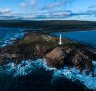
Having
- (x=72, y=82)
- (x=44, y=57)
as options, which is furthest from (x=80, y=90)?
(x=44, y=57)

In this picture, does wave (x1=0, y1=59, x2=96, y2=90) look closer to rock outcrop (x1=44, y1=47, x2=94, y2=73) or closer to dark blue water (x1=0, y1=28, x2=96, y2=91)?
dark blue water (x1=0, y1=28, x2=96, y2=91)

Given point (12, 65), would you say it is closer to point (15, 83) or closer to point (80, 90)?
point (15, 83)

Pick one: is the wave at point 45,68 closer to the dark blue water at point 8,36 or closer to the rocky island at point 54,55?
the rocky island at point 54,55

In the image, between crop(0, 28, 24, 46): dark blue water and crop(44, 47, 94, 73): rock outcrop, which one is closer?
crop(44, 47, 94, 73): rock outcrop

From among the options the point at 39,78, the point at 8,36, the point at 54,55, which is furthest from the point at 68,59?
the point at 8,36

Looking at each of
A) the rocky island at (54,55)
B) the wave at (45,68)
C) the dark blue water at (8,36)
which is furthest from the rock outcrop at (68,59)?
the dark blue water at (8,36)

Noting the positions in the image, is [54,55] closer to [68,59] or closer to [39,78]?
[68,59]

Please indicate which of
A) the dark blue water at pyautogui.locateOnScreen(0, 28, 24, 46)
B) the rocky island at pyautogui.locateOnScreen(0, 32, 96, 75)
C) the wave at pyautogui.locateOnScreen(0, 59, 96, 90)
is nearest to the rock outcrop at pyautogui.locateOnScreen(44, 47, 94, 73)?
the rocky island at pyautogui.locateOnScreen(0, 32, 96, 75)

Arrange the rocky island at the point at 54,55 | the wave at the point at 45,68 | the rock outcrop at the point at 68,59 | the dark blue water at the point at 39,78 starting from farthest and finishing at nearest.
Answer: the rocky island at the point at 54,55, the rock outcrop at the point at 68,59, the wave at the point at 45,68, the dark blue water at the point at 39,78
